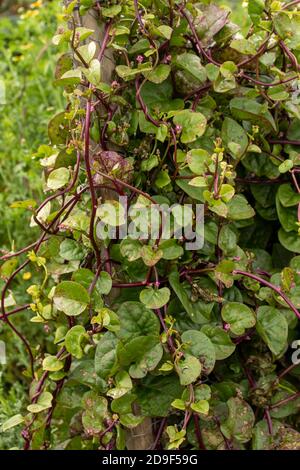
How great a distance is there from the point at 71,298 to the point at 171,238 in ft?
0.65

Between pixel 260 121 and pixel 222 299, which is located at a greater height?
pixel 260 121

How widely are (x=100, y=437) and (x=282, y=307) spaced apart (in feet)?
1.33

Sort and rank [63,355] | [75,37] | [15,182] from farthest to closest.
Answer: [15,182] → [63,355] → [75,37]

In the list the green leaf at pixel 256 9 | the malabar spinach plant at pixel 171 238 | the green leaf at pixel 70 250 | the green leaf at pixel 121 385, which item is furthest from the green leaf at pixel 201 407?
the green leaf at pixel 256 9

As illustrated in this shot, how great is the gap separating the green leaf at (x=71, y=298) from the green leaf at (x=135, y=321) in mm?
89

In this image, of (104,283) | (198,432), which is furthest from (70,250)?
(198,432)

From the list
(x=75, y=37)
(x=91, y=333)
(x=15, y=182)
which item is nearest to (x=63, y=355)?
(x=91, y=333)

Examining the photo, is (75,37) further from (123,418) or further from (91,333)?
(123,418)

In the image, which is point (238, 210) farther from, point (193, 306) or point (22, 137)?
point (22, 137)

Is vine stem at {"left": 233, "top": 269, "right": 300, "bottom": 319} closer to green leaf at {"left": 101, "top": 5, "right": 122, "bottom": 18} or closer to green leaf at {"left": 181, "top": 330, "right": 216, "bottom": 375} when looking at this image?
green leaf at {"left": 181, "top": 330, "right": 216, "bottom": 375}

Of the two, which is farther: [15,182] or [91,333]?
A: [15,182]

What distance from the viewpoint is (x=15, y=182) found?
213 cm

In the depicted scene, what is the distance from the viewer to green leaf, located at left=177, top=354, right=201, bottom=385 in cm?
98

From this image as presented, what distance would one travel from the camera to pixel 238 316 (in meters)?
1.06
